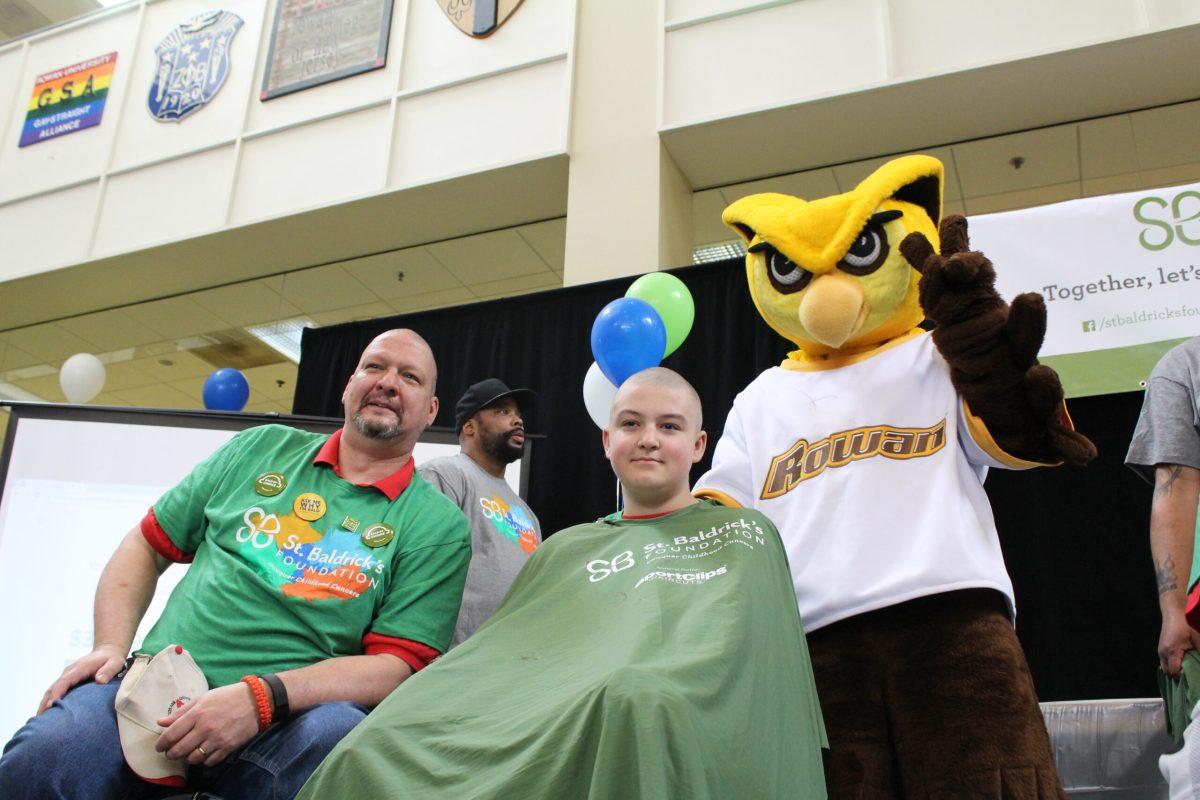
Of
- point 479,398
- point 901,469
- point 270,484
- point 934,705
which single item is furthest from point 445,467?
point 934,705

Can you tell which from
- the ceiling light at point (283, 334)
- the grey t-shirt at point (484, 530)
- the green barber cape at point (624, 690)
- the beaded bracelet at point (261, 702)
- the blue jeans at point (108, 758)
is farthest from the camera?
the ceiling light at point (283, 334)

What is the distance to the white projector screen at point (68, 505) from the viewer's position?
280cm

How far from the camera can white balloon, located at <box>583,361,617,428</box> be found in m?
2.81

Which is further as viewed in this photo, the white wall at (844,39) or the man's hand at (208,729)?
the white wall at (844,39)

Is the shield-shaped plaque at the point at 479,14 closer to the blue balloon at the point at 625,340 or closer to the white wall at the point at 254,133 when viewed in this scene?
the white wall at the point at 254,133

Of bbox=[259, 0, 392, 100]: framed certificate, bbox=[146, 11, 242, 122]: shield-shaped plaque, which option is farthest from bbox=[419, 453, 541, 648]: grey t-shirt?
bbox=[146, 11, 242, 122]: shield-shaped plaque

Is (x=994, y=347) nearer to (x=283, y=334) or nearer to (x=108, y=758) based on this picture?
(x=108, y=758)

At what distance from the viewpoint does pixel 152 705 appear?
1296 millimetres

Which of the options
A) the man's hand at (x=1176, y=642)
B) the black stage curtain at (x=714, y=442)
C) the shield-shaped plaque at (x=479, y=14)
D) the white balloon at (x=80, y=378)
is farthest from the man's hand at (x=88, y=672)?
the white balloon at (x=80, y=378)

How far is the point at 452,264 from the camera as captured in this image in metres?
5.42

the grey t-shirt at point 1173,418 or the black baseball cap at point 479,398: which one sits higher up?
the black baseball cap at point 479,398

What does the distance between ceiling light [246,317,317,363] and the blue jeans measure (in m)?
5.20

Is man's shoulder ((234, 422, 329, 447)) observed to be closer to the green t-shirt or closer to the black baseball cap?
the green t-shirt

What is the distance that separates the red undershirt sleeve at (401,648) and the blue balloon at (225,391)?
130 inches
